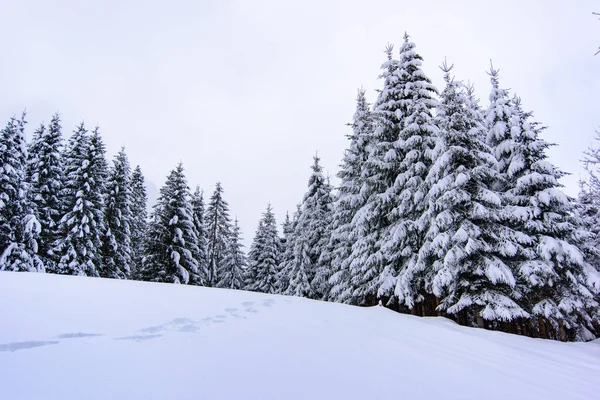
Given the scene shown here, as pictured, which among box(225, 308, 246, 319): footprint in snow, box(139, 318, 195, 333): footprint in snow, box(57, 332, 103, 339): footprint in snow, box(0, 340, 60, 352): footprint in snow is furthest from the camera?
Result: box(225, 308, 246, 319): footprint in snow

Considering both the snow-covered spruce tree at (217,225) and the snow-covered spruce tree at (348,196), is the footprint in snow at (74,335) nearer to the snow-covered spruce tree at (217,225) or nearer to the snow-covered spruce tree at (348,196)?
the snow-covered spruce tree at (348,196)

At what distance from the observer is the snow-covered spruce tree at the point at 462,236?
11.4 m

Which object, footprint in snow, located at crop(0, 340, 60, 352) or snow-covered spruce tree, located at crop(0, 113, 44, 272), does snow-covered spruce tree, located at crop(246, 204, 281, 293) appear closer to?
snow-covered spruce tree, located at crop(0, 113, 44, 272)

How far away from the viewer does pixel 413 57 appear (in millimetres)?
16938

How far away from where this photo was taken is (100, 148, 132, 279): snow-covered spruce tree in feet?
79.9

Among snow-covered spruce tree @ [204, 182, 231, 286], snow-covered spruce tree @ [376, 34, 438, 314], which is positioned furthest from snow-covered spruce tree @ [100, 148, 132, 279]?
snow-covered spruce tree @ [376, 34, 438, 314]

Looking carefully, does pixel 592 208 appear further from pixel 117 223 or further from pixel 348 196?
pixel 117 223

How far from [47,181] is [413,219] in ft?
75.8

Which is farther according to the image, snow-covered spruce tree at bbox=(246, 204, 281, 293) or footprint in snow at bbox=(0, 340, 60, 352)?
snow-covered spruce tree at bbox=(246, 204, 281, 293)

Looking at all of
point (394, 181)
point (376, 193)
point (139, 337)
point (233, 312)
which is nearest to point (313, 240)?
point (376, 193)

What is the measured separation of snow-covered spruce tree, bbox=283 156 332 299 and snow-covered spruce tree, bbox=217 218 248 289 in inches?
495

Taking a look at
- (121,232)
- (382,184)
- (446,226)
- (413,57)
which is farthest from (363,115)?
(121,232)

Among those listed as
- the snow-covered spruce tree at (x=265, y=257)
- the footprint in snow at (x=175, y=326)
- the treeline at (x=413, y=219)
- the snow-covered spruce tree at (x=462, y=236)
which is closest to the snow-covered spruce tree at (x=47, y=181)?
the treeline at (x=413, y=219)

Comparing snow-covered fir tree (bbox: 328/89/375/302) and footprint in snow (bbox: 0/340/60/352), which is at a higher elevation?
snow-covered fir tree (bbox: 328/89/375/302)
